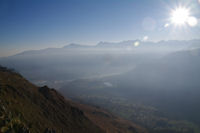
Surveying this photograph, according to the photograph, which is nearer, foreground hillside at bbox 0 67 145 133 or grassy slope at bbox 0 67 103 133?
foreground hillside at bbox 0 67 145 133

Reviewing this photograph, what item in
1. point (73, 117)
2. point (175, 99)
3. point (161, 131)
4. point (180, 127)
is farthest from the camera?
point (175, 99)

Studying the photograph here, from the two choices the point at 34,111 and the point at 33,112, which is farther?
the point at 34,111

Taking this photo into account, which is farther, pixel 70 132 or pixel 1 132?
pixel 70 132

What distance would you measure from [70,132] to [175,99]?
7390 inches

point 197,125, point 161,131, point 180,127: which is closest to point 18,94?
point 161,131

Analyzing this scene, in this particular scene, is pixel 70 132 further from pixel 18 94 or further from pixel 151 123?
pixel 151 123

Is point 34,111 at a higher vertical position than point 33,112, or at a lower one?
lower

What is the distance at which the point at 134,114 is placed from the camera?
14288 cm

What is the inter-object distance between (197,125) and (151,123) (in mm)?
42465

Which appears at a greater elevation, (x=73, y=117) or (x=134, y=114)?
(x=73, y=117)

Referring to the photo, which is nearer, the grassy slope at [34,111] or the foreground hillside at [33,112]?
the foreground hillside at [33,112]

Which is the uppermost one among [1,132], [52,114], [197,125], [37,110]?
[1,132]

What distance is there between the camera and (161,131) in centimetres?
10800

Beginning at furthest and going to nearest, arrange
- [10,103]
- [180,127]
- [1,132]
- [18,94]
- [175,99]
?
[175,99] < [180,127] < [18,94] < [10,103] < [1,132]
